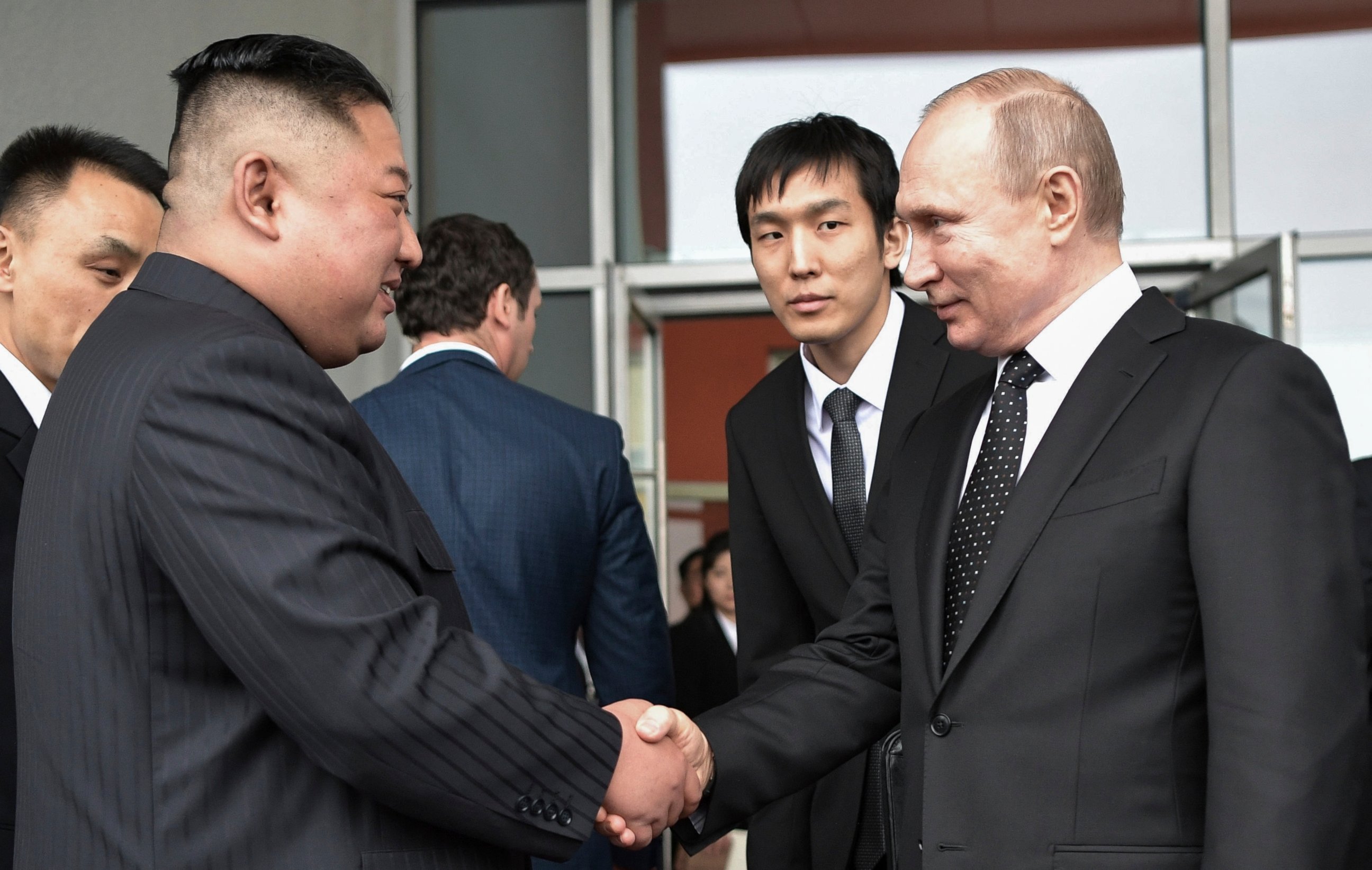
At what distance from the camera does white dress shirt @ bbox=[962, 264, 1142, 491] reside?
1680 mm

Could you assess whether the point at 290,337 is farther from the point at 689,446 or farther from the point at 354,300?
the point at 689,446

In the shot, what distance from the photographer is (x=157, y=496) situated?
1277mm

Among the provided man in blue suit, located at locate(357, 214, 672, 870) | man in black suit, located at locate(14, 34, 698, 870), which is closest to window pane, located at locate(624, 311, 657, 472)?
man in blue suit, located at locate(357, 214, 672, 870)

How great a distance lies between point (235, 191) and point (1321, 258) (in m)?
4.52

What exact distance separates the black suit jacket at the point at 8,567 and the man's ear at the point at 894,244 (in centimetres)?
152

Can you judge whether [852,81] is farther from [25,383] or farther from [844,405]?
[25,383]

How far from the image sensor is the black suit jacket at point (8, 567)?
6.34 ft

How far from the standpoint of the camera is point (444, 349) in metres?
2.83

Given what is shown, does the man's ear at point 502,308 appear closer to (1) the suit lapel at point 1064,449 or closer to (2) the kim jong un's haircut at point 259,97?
(2) the kim jong un's haircut at point 259,97

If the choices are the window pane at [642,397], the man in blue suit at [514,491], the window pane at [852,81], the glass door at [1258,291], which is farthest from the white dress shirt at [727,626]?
the man in blue suit at [514,491]

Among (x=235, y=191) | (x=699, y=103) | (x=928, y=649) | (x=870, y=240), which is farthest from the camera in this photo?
(x=699, y=103)

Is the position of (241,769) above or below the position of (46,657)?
below

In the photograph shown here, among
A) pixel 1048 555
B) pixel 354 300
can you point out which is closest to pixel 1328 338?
pixel 1048 555

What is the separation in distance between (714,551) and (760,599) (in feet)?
13.6
